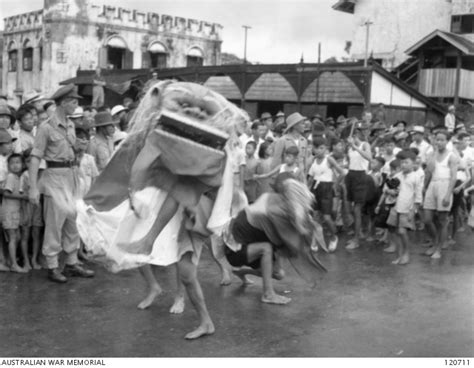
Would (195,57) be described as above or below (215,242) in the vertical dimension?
above

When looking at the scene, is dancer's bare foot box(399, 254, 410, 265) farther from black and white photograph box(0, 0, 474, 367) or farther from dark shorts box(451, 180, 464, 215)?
dark shorts box(451, 180, 464, 215)

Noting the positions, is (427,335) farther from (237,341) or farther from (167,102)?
(167,102)

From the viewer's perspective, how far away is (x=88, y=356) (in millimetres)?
4156

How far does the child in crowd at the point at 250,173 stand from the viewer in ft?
27.8

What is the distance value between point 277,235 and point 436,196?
10.1ft

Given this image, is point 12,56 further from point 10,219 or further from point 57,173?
point 57,173

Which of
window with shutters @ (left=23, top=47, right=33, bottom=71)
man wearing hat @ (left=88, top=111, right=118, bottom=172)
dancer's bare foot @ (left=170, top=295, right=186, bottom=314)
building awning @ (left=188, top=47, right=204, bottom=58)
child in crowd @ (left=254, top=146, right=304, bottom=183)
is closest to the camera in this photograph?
dancer's bare foot @ (left=170, top=295, right=186, bottom=314)

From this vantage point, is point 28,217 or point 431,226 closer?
point 28,217

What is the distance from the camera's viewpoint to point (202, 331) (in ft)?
15.1

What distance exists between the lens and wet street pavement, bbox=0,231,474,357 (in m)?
4.40

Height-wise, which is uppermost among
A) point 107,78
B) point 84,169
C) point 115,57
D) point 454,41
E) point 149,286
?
point 454,41

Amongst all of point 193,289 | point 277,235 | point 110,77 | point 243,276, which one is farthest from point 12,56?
point 193,289

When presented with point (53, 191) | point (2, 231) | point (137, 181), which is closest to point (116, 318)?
point (137, 181)

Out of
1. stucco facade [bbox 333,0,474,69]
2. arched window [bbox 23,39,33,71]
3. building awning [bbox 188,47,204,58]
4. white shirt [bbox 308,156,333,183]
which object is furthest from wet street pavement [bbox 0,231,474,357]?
building awning [bbox 188,47,204,58]
